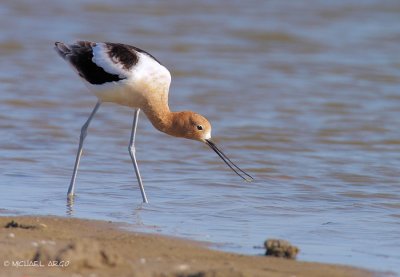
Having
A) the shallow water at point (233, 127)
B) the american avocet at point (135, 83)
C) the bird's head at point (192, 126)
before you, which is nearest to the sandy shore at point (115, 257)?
the shallow water at point (233, 127)

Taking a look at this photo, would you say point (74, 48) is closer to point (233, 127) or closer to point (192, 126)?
point (192, 126)

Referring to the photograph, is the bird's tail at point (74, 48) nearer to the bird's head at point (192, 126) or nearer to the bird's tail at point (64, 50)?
the bird's tail at point (64, 50)

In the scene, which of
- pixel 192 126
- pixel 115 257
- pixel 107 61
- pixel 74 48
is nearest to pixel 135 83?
pixel 107 61

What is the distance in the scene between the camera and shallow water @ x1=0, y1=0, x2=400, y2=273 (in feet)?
23.0

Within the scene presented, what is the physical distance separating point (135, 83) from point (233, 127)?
3179 mm

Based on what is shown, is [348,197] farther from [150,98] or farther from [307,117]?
[307,117]

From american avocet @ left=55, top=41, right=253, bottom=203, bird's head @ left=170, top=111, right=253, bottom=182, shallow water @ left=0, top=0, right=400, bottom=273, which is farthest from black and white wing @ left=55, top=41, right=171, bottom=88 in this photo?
shallow water @ left=0, top=0, right=400, bottom=273

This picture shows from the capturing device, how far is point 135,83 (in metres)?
7.78

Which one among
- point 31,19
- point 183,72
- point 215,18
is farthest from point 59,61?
point 215,18

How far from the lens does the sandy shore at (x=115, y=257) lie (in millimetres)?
5176

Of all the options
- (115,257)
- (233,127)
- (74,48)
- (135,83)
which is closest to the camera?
(115,257)

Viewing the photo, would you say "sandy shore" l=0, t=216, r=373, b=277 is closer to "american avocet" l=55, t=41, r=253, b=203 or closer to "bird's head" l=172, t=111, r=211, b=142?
"american avocet" l=55, t=41, r=253, b=203

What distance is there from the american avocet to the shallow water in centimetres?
54

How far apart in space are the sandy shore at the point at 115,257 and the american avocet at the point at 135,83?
1.54 metres
